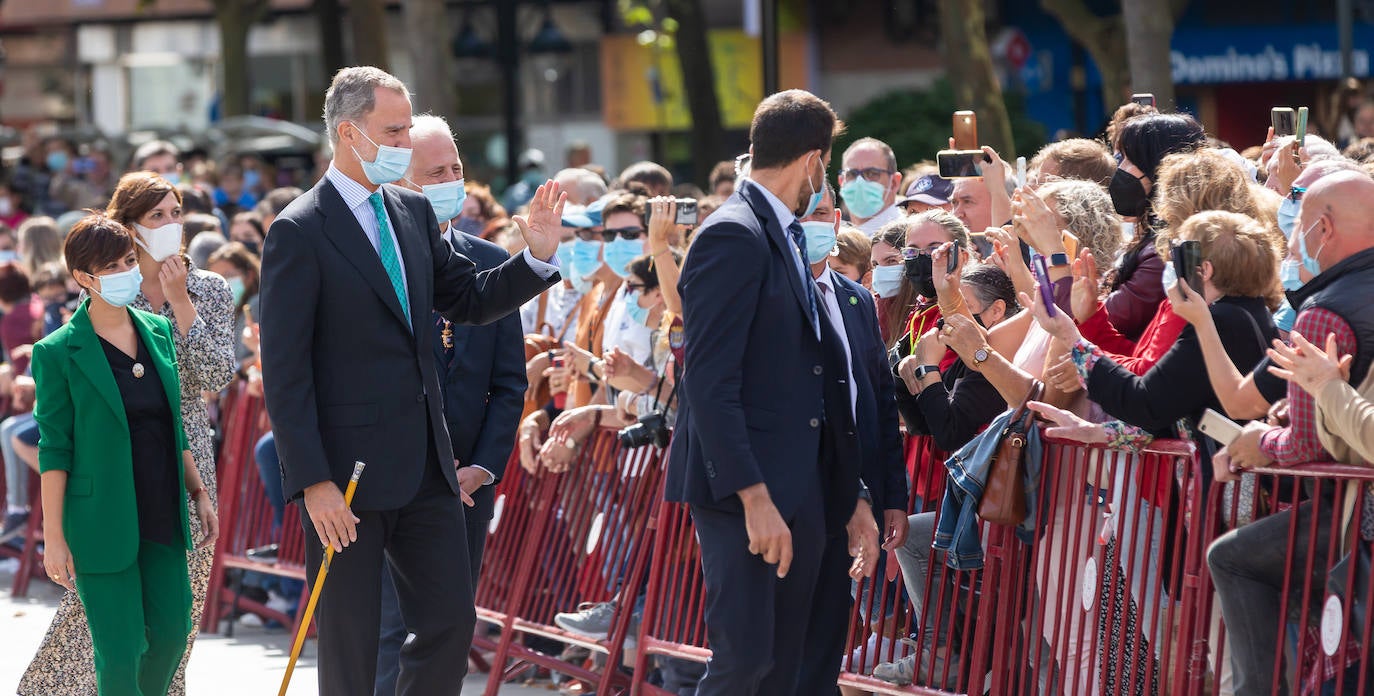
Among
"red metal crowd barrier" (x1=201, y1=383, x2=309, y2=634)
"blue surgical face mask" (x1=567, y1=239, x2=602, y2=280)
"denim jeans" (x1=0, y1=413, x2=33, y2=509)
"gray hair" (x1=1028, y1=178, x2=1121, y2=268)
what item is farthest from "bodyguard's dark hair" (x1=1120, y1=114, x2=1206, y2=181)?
"denim jeans" (x1=0, y1=413, x2=33, y2=509)

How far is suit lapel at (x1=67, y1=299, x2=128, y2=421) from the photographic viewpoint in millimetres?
6359

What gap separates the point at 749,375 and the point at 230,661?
4.89 metres

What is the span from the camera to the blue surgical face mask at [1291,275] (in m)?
5.37

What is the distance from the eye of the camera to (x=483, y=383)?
650 cm

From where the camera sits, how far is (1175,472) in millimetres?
5574

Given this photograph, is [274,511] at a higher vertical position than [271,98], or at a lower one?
lower

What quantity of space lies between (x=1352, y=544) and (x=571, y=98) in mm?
27408

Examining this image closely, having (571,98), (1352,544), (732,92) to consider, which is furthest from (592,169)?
(571,98)

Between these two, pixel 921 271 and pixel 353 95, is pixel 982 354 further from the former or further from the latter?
pixel 353 95

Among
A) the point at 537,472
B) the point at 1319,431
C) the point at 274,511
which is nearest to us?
the point at 1319,431

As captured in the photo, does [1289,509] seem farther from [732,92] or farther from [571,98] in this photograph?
[571,98]

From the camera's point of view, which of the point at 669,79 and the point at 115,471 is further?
the point at 669,79

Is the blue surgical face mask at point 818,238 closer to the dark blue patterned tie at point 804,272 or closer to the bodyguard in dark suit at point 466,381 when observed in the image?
the dark blue patterned tie at point 804,272

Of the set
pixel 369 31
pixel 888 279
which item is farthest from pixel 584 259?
pixel 369 31
